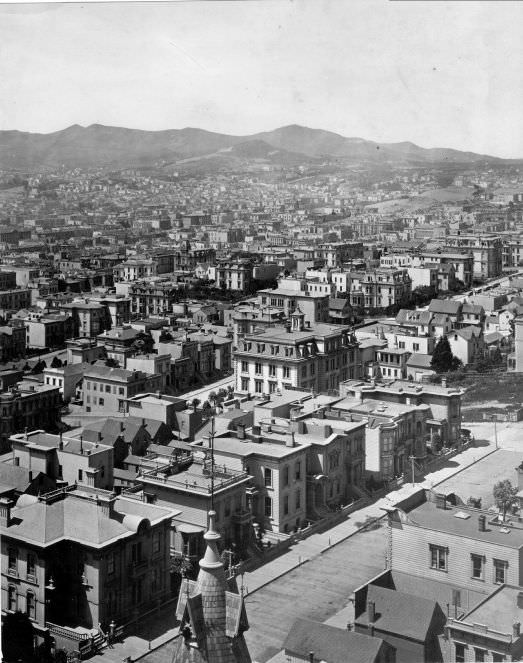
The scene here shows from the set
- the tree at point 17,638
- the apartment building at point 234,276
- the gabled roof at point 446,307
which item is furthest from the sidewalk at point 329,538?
the apartment building at point 234,276

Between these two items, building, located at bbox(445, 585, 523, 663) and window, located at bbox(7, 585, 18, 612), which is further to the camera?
window, located at bbox(7, 585, 18, 612)

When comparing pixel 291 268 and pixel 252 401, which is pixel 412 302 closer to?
pixel 291 268

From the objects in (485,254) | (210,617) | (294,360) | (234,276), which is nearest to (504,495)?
(294,360)

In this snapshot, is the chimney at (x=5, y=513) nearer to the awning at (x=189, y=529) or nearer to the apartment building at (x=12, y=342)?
the awning at (x=189, y=529)

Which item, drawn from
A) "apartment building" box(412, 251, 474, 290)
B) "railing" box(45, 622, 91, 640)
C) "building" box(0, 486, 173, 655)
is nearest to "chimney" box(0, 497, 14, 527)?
"building" box(0, 486, 173, 655)

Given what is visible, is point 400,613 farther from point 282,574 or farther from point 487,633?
point 282,574

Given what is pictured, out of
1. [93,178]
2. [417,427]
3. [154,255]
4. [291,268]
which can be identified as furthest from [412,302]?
[93,178]

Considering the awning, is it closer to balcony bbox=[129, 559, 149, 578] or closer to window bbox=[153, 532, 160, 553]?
window bbox=[153, 532, 160, 553]
